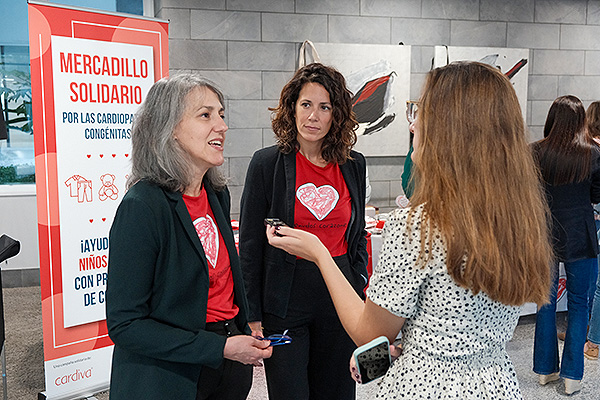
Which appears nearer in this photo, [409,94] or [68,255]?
[68,255]

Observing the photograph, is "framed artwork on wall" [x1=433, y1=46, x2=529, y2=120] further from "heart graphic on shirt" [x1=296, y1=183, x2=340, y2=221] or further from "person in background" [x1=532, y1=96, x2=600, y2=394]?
"heart graphic on shirt" [x1=296, y1=183, x2=340, y2=221]

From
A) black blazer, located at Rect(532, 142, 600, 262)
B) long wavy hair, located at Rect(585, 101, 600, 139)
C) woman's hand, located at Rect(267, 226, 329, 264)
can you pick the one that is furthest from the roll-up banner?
long wavy hair, located at Rect(585, 101, 600, 139)

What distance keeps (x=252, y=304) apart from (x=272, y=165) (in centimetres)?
53

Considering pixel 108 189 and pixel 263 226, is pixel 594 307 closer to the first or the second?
pixel 263 226

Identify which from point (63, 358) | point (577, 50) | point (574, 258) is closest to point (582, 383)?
point (574, 258)

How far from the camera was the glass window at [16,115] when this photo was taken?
17.7 ft

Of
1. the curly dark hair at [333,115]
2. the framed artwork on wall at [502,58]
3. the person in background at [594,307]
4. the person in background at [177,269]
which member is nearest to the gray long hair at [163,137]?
the person in background at [177,269]

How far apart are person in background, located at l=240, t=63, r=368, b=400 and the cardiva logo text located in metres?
1.33

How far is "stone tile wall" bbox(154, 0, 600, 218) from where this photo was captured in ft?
15.1

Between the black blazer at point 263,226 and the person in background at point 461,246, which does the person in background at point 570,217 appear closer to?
the black blazer at point 263,226

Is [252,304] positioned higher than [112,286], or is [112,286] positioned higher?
[112,286]

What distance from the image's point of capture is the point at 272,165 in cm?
217

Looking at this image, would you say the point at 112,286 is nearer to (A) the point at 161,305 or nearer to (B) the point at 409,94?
(A) the point at 161,305

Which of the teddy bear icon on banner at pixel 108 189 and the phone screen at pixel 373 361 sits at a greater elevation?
the teddy bear icon on banner at pixel 108 189
